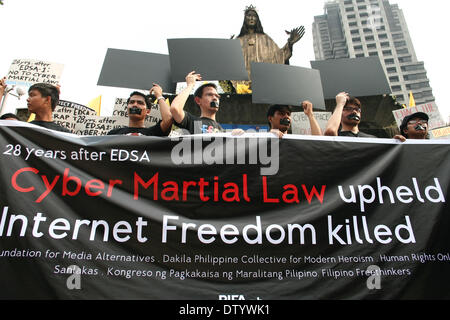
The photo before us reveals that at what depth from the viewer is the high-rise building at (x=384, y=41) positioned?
93812mm

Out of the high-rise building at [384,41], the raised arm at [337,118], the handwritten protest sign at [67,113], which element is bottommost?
the raised arm at [337,118]

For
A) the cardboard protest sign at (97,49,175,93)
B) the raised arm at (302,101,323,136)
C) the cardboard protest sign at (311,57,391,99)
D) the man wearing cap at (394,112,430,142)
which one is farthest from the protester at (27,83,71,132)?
the man wearing cap at (394,112,430,142)

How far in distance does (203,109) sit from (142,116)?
25.6 inches

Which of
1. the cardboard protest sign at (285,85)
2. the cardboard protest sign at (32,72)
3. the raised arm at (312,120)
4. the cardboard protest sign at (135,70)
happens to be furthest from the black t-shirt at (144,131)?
the cardboard protest sign at (32,72)

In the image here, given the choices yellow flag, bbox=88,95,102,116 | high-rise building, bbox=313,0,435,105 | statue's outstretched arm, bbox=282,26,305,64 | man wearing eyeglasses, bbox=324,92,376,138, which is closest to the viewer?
man wearing eyeglasses, bbox=324,92,376,138

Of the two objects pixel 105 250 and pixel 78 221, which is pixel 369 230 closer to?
pixel 105 250

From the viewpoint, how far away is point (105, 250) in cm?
241

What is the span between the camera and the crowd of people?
345 cm

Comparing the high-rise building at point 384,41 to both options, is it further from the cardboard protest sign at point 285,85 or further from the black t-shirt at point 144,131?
the black t-shirt at point 144,131

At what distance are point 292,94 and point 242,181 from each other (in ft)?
4.37

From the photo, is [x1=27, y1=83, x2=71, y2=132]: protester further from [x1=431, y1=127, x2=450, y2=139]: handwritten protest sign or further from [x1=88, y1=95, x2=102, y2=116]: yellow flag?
[x1=431, y1=127, x2=450, y2=139]: handwritten protest sign

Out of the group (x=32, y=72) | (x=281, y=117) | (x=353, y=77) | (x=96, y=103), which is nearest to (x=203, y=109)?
(x=281, y=117)

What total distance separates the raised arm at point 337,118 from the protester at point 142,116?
1533 mm

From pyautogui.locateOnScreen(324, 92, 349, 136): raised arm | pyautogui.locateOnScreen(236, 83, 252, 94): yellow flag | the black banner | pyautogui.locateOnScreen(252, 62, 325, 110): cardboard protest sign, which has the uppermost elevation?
pyautogui.locateOnScreen(236, 83, 252, 94): yellow flag
